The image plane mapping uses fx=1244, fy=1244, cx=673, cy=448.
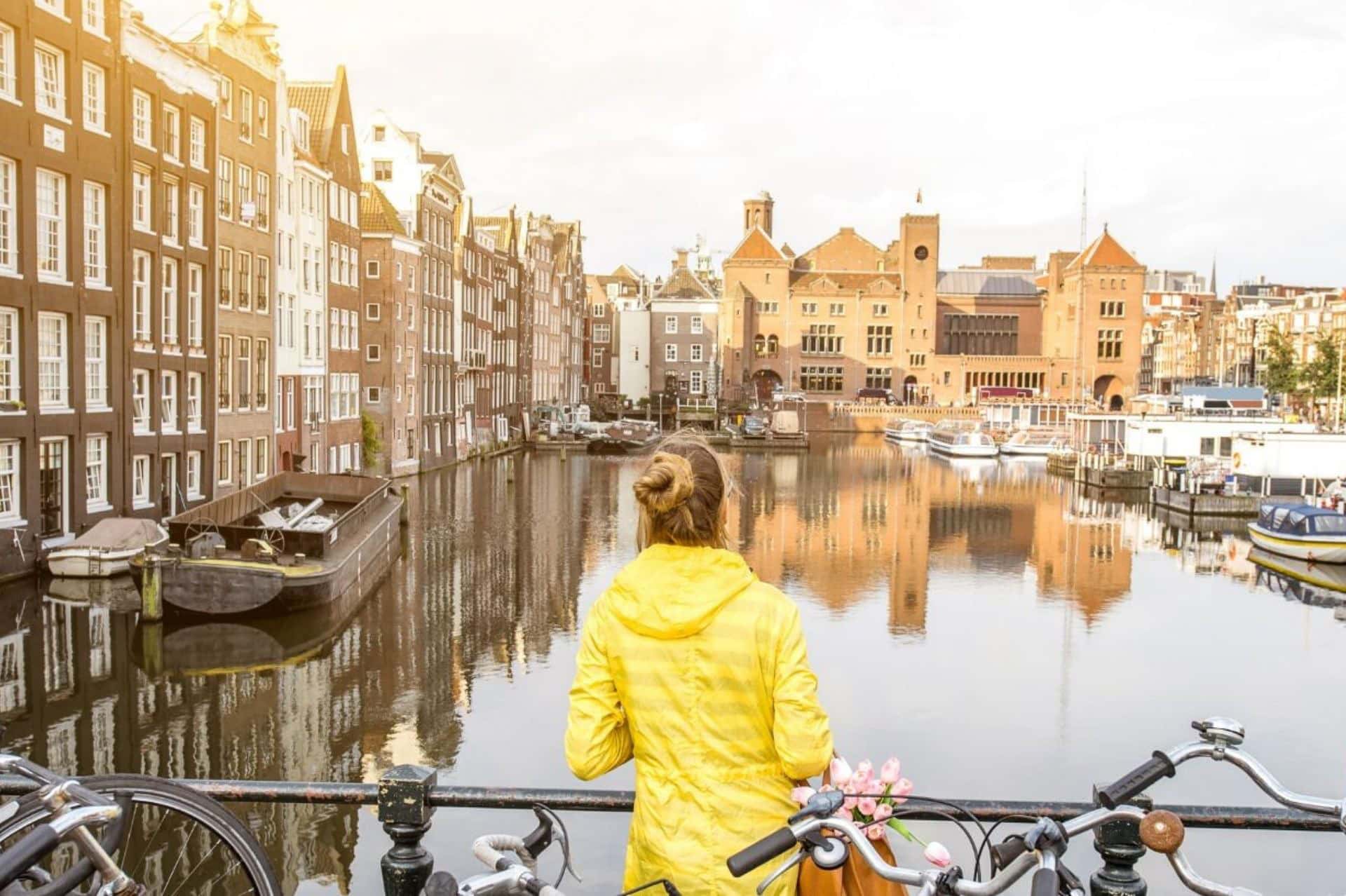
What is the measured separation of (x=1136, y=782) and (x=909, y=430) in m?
98.6

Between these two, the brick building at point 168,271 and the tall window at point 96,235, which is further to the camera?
the brick building at point 168,271

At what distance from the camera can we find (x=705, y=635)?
407 cm

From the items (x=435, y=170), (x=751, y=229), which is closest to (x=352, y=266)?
(x=435, y=170)

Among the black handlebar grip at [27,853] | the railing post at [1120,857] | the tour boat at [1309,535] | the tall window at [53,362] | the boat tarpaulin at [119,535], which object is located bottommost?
the tour boat at [1309,535]

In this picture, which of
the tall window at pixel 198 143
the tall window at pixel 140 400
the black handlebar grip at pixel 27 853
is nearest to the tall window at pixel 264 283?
the tall window at pixel 198 143

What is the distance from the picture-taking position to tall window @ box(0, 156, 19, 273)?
24.9m

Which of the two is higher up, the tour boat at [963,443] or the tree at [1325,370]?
the tree at [1325,370]

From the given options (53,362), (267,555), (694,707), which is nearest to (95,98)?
(53,362)

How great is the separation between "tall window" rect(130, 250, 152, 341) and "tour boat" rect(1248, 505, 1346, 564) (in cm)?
3258

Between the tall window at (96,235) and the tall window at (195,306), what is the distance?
4819 millimetres

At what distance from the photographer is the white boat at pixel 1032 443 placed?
89250 millimetres

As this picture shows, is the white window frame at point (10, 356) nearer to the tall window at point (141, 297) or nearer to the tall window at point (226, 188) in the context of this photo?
the tall window at point (141, 297)

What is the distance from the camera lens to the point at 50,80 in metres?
26.5

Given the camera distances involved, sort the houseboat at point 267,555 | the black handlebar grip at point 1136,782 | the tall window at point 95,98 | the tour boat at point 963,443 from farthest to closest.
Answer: the tour boat at point 963,443, the tall window at point 95,98, the houseboat at point 267,555, the black handlebar grip at point 1136,782
